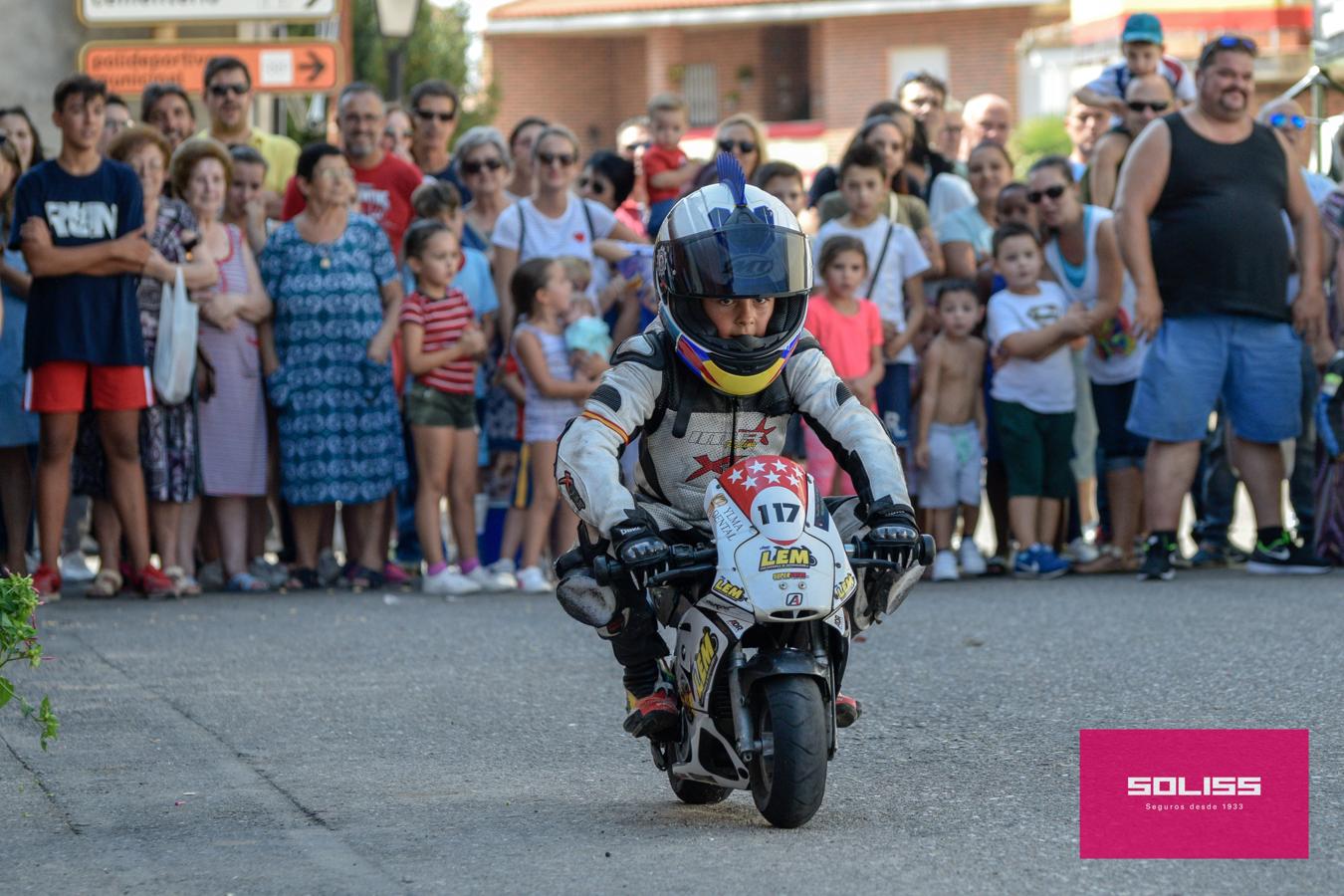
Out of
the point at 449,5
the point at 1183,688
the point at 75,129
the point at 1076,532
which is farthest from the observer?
the point at 449,5

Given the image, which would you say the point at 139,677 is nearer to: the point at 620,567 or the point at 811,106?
the point at 620,567

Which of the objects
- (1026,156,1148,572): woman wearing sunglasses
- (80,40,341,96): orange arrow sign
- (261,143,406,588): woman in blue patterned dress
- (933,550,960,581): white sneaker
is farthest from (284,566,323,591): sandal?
(80,40,341,96): orange arrow sign

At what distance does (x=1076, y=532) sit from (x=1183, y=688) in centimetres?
470

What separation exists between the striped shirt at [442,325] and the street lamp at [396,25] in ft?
18.9

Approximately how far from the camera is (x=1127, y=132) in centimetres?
1221

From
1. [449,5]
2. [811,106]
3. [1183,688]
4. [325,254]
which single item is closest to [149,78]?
[325,254]

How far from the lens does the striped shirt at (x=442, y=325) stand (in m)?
10.9

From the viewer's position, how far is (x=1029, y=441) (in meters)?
11.3

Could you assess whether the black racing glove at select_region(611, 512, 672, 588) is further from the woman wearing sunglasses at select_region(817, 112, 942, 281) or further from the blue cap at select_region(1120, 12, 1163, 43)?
the blue cap at select_region(1120, 12, 1163, 43)

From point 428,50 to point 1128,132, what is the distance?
22.0 m

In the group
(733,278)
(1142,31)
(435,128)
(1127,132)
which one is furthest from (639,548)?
(1142,31)

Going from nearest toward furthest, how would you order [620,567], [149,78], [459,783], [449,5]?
[620,567]
[459,783]
[149,78]
[449,5]

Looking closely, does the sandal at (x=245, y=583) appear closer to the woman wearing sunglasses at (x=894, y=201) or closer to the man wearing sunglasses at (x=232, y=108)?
the man wearing sunglasses at (x=232, y=108)

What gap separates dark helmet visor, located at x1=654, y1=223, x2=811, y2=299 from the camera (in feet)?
18.4
